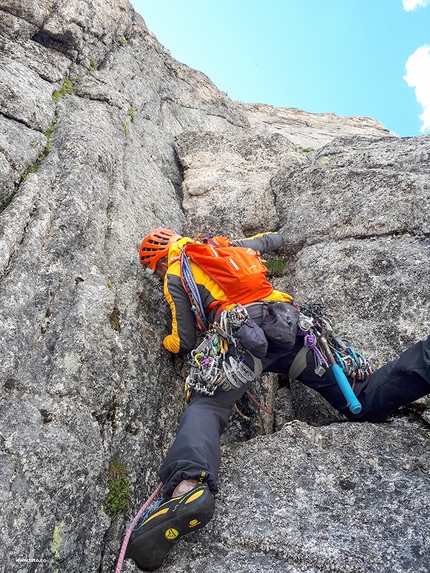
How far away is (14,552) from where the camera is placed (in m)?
4.14

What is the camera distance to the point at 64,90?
33.6 feet

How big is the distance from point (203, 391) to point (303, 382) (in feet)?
6.25

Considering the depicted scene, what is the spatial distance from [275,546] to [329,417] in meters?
2.66

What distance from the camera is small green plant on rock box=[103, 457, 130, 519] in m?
5.11

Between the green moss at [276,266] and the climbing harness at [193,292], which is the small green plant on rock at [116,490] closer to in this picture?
the climbing harness at [193,292]

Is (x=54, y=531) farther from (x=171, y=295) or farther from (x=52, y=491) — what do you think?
(x=171, y=295)

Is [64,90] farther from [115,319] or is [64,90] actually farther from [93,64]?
[115,319]

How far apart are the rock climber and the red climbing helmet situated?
0.06ft

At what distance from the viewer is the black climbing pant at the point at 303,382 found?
15.9 ft

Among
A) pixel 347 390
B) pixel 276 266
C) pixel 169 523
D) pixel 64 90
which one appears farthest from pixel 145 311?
pixel 64 90

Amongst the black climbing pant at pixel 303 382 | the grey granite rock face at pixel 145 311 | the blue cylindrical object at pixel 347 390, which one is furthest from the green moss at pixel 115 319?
the blue cylindrical object at pixel 347 390

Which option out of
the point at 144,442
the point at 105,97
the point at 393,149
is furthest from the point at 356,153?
the point at 144,442

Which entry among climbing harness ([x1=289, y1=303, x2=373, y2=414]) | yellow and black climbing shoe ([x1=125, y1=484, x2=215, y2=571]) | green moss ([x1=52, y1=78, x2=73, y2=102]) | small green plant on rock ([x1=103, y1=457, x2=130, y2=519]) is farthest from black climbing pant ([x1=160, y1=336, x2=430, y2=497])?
green moss ([x1=52, y1=78, x2=73, y2=102])

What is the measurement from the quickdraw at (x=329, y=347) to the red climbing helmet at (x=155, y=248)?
2627 millimetres
